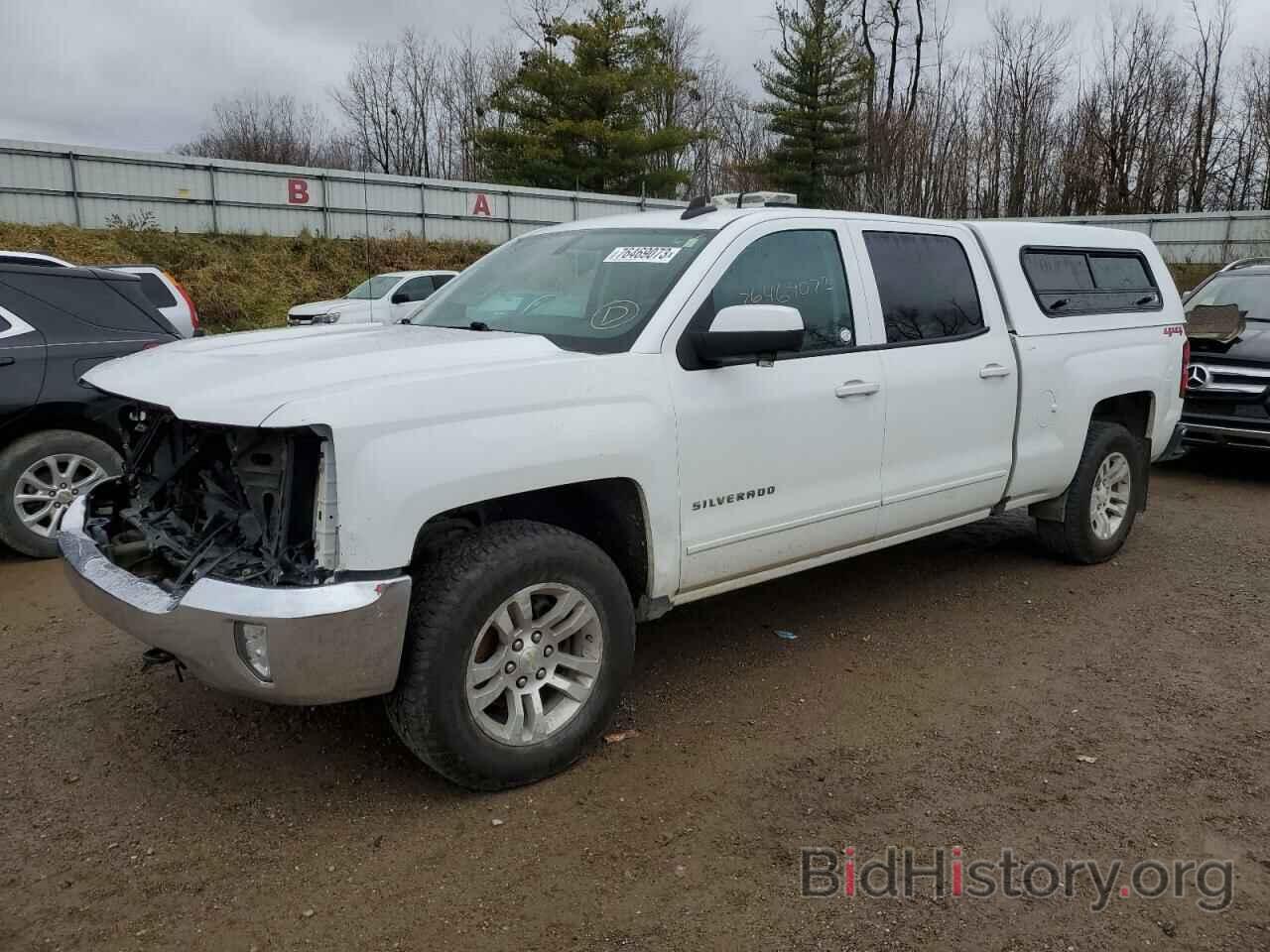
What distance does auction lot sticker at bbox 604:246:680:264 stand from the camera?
13.0ft

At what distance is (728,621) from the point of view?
5.01m

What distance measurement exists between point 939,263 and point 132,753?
4060mm

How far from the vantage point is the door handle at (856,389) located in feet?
13.5

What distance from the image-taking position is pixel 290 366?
313 cm

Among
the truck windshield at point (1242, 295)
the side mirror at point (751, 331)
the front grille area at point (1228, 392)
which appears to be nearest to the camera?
the side mirror at point (751, 331)

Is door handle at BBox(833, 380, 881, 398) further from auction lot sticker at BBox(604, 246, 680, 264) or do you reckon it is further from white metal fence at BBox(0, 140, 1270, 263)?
white metal fence at BBox(0, 140, 1270, 263)

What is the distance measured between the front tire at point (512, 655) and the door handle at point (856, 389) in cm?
131

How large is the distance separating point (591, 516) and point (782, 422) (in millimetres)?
847

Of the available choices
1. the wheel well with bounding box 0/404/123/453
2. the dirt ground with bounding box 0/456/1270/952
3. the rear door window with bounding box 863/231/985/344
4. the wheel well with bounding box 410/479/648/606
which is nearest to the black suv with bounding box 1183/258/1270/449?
the dirt ground with bounding box 0/456/1270/952

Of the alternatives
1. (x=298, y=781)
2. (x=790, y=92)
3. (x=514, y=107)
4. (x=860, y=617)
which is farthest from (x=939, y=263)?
(x=790, y=92)

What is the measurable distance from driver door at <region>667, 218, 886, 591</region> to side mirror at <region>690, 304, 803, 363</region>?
135 millimetres

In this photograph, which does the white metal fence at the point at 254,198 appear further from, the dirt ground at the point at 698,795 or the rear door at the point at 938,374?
the dirt ground at the point at 698,795

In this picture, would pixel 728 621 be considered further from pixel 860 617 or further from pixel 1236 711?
pixel 1236 711

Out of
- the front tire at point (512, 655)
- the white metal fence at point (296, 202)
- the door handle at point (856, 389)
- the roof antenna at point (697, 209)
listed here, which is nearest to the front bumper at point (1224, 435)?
the door handle at point (856, 389)
